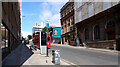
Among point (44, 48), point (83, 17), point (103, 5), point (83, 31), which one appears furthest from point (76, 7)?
point (44, 48)

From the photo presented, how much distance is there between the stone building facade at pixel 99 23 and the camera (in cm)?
2346

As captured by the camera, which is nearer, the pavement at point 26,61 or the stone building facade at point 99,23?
the pavement at point 26,61

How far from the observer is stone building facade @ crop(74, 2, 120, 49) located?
2346cm

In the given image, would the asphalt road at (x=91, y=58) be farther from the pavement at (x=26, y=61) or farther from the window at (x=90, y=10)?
the window at (x=90, y=10)

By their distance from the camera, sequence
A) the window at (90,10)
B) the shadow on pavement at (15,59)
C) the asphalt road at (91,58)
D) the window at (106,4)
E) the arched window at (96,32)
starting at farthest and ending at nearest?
the window at (90,10)
the arched window at (96,32)
the window at (106,4)
the asphalt road at (91,58)
the shadow on pavement at (15,59)

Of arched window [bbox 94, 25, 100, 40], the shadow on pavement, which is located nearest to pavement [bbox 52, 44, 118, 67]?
the shadow on pavement

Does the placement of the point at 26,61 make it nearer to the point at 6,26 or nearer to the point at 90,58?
the point at 6,26

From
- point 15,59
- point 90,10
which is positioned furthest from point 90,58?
point 90,10

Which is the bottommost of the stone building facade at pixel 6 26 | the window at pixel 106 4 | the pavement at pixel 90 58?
the pavement at pixel 90 58

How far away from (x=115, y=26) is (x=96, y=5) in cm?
820

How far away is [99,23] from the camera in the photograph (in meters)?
28.2

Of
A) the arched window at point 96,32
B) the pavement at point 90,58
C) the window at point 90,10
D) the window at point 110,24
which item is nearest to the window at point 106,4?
the window at point 110,24

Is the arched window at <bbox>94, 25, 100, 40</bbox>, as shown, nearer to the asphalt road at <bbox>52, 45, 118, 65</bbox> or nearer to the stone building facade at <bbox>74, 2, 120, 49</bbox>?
the stone building facade at <bbox>74, 2, 120, 49</bbox>

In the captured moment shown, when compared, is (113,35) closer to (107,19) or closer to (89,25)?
(107,19)
